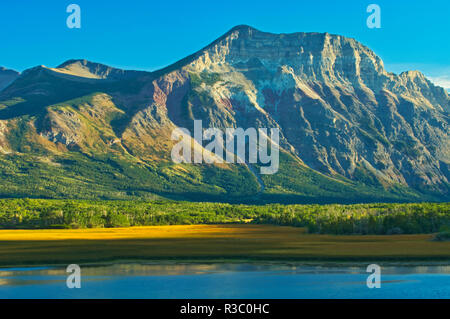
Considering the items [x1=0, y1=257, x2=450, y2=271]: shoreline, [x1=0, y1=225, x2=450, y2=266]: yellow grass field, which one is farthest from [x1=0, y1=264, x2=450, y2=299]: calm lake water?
[x1=0, y1=225, x2=450, y2=266]: yellow grass field

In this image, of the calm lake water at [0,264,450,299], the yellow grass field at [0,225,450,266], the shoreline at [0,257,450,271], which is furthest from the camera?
the yellow grass field at [0,225,450,266]

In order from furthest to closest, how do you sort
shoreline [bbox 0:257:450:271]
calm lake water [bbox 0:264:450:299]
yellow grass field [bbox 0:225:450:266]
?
yellow grass field [bbox 0:225:450:266]
shoreline [bbox 0:257:450:271]
calm lake water [bbox 0:264:450:299]

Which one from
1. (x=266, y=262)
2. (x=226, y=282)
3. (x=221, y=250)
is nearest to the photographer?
(x=226, y=282)

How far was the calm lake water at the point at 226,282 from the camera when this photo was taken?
67.4 m

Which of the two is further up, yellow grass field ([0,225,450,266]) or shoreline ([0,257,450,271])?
yellow grass field ([0,225,450,266])

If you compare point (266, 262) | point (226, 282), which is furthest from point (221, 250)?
point (226, 282)

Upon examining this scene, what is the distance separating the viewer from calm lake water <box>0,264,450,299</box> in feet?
221

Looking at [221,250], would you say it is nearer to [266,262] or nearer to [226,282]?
[266,262]

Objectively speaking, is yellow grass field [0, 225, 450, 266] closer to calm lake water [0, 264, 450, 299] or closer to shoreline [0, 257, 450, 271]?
shoreline [0, 257, 450, 271]

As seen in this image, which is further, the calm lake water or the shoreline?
the shoreline

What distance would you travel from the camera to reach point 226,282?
75.9 meters

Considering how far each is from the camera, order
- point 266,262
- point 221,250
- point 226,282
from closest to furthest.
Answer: point 226,282 < point 266,262 < point 221,250

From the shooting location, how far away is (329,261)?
3839 inches
